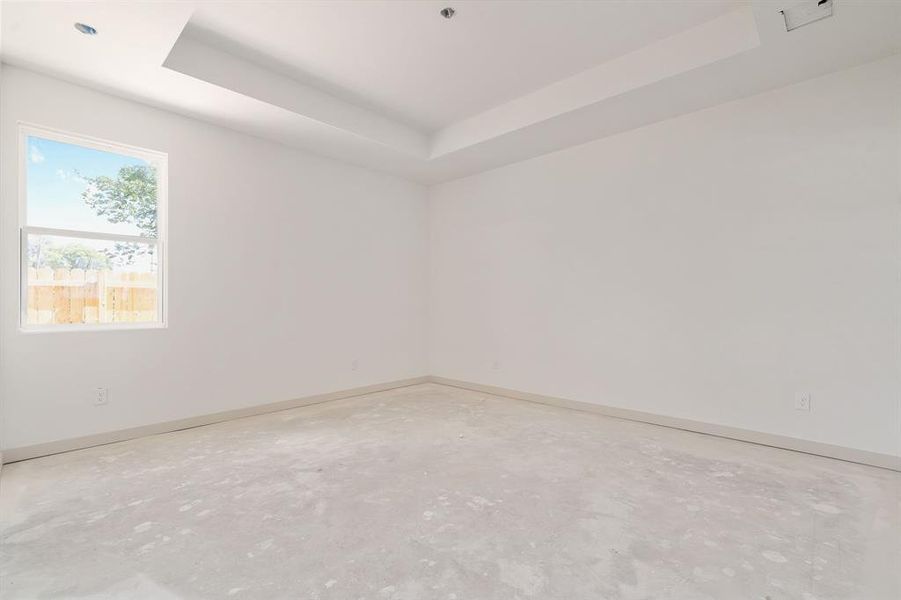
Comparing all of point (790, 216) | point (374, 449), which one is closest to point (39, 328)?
point (374, 449)

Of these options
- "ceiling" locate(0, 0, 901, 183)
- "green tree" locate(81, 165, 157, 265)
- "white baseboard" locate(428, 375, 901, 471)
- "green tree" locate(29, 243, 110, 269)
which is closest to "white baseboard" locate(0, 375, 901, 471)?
"white baseboard" locate(428, 375, 901, 471)

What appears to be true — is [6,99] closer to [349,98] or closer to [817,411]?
[349,98]

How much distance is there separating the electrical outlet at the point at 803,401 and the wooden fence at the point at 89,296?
5.29 metres

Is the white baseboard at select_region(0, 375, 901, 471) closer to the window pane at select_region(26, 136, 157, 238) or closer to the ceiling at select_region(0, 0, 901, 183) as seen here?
the window pane at select_region(26, 136, 157, 238)

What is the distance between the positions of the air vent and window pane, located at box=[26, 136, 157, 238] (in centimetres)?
484

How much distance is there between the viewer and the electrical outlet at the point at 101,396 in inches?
127

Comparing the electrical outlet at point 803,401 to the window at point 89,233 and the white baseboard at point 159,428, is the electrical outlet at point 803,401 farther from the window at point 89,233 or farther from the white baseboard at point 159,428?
the window at point 89,233

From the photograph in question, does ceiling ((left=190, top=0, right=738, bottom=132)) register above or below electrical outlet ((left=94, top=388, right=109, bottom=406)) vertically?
above

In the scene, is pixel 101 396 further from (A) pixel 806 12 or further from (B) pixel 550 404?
(A) pixel 806 12

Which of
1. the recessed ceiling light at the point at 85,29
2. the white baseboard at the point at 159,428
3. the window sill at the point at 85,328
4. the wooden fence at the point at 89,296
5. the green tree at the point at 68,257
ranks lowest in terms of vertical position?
the white baseboard at the point at 159,428

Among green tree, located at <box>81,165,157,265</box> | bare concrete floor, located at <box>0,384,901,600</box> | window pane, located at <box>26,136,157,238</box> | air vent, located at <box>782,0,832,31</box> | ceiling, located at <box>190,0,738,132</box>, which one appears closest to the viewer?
bare concrete floor, located at <box>0,384,901,600</box>

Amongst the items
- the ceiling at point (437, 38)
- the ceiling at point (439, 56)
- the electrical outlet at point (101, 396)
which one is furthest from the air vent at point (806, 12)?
the electrical outlet at point (101, 396)

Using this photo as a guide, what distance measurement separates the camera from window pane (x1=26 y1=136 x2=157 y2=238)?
10.2 ft

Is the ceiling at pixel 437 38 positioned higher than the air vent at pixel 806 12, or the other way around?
the ceiling at pixel 437 38
